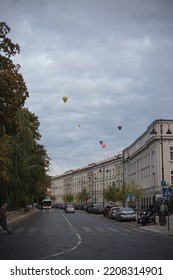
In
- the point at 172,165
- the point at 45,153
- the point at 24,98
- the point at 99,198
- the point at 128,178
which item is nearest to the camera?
the point at 24,98

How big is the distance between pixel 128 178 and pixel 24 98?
8648cm

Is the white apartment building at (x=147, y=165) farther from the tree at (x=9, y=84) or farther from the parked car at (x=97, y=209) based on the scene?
the tree at (x=9, y=84)

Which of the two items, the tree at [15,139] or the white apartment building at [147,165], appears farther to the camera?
the white apartment building at [147,165]

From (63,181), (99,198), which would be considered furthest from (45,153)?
(63,181)

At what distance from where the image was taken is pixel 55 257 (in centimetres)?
1309

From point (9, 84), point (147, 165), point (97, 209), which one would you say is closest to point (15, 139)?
point (9, 84)

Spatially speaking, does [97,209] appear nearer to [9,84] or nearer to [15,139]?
[15,139]

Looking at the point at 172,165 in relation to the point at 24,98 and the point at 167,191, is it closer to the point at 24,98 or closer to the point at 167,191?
the point at 167,191

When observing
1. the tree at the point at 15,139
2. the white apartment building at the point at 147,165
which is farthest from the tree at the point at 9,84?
the white apartment building at the point at 147,165

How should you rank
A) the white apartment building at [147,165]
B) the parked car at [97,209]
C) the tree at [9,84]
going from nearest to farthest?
1. the tree at [9,84]
2. the parked car at [97,209]
3. the white apartment building at [147,165]

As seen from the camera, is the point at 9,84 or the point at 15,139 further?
the point at 15,139

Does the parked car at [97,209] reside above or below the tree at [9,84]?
below

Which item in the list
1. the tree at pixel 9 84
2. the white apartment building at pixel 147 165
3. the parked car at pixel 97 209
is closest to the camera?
the tree at pixel 9 84
